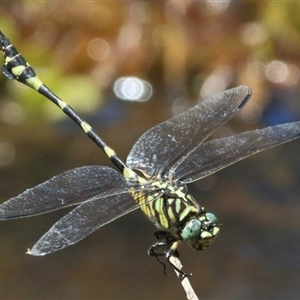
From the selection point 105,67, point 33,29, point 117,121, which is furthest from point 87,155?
point 33,29

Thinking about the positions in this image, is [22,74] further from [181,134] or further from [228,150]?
[228,150]

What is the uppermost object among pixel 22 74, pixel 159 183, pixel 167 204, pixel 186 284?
pixel 22 74

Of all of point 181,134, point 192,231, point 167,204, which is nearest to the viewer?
point 192,231

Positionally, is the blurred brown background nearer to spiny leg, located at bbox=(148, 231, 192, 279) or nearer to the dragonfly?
the dragonfly

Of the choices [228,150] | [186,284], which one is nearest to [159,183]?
[228,150]

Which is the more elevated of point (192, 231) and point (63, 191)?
point (63, 191)

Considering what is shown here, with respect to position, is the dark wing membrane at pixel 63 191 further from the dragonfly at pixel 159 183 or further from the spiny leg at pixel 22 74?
the spiny leg at pixel 22 74
